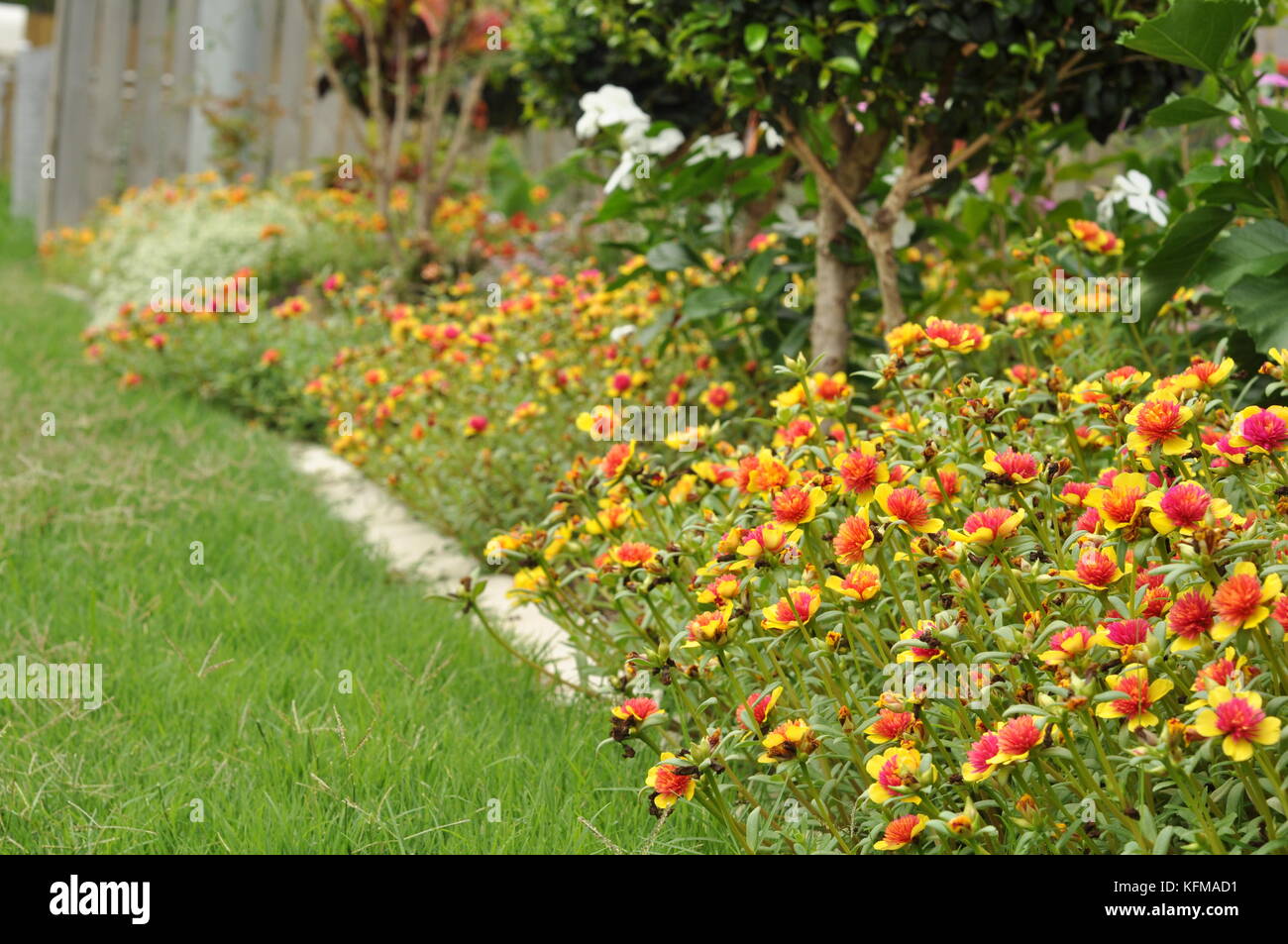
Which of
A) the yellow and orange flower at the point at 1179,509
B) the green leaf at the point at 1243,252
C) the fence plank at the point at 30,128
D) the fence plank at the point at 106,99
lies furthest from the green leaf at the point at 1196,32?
the fence plank at the point at 30,128

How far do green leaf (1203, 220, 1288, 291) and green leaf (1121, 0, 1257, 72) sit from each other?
302mm

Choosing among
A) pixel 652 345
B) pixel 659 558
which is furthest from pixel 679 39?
pixel 659 558

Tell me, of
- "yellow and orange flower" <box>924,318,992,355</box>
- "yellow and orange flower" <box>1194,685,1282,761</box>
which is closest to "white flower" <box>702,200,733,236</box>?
"yellow and orange flower" <box>924,318,992,355</box>

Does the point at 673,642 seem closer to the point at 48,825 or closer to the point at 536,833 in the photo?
the point at 536,833

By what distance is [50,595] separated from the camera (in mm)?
2709

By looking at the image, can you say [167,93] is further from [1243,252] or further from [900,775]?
[900,775]

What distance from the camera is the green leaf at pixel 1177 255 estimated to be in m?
2.28

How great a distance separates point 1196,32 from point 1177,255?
44 centimetres

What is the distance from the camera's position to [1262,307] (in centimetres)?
212

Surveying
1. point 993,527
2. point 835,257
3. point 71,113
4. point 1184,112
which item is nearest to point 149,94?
point 71,113

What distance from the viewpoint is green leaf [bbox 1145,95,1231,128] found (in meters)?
2.20

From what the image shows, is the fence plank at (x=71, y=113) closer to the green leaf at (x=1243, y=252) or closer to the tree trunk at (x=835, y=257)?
the tree trunk at (x=835, y=257)

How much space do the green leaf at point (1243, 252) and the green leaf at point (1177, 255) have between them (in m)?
0.05

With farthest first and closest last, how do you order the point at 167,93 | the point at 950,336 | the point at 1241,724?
the point at 167,93 → the point at 950,336 → the point at 1241,724
